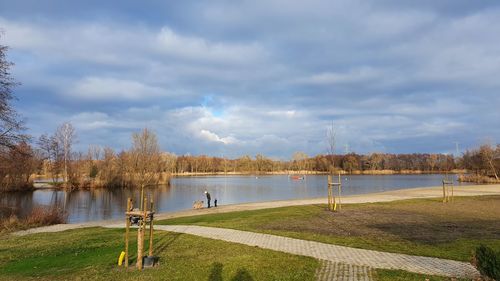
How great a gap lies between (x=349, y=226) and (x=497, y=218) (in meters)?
6.79

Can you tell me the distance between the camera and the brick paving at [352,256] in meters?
8.15

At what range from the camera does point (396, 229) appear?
14039 mm

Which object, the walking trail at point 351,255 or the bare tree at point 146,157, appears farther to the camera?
the bare tree at point 146,157

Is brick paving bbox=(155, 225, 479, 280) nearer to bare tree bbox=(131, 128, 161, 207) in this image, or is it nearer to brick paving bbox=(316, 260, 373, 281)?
brick paving bbox=(316, 260, 373, 281)

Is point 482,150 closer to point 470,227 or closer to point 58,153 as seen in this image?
point 470,227

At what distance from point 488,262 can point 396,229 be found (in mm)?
7661

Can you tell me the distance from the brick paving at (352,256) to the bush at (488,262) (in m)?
→ 0.89

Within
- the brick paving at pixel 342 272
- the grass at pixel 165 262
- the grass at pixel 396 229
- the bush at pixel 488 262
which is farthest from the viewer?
the grass at pixel 396 229

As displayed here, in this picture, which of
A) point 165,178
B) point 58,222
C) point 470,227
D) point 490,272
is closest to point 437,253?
point 490,272

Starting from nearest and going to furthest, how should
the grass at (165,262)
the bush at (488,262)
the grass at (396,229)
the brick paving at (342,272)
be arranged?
the bush at (488,262), the brick paving at (342,272), the grass at (165,262), the grass at (396,229)

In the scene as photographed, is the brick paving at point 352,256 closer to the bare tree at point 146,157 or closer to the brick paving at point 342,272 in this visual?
the brick paving at point 342,272

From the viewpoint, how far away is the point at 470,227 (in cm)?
1405

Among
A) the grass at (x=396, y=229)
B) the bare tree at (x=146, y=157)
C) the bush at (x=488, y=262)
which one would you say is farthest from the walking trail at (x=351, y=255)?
the bare tree at (x=146, y=157)

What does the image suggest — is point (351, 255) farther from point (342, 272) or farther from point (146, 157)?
point (146, 157)
